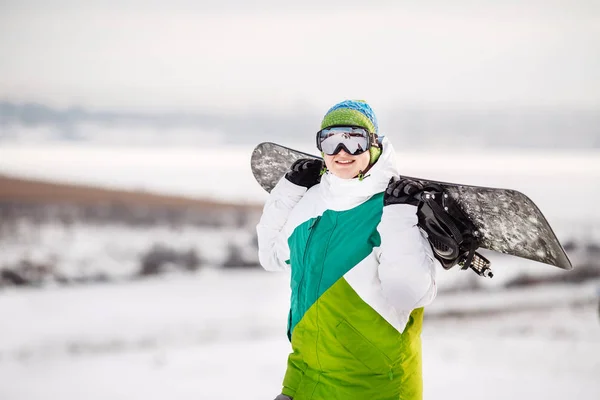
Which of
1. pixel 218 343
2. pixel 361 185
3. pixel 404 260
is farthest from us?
pixel 218 343

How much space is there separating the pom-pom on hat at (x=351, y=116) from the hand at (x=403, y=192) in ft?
0.65

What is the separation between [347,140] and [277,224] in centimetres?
45

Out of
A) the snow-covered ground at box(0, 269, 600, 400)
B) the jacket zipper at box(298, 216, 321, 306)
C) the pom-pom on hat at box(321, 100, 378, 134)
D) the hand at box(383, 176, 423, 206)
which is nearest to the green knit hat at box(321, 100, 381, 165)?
the pom-pom on hat at box(321, 100, 378, 134)

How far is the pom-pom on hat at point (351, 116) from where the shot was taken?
5.96 ft

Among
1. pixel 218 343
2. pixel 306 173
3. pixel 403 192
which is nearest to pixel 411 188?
pixel 403 192

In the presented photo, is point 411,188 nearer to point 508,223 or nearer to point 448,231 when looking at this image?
point 448,231

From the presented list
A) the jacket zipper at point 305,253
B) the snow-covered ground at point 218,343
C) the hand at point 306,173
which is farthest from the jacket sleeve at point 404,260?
the snow-covered ground at point 218,343

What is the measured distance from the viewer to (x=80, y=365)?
4.33m

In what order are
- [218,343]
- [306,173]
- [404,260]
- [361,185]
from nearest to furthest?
1. [404,260]
2. [361,185]
3. [306,173]
4. [218,343]

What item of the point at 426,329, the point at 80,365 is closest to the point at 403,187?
the point at 80,365

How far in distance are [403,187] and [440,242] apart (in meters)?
0.18

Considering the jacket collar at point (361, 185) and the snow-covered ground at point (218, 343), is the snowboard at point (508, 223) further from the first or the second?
the snow-covered ground at point (218, 343)

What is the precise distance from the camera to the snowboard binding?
166cm

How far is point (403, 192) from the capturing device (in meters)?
1.72
